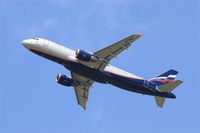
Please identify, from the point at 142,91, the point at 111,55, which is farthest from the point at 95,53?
the point at 142,91

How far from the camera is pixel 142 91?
112250 mm

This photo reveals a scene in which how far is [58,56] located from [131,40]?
13.1m

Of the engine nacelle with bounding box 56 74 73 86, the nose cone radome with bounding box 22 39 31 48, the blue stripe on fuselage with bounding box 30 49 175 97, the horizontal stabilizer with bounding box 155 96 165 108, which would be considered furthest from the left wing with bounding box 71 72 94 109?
the horizontal stabilizer with bounding box 155 96 165 108

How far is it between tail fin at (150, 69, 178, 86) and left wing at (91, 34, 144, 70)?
11.2 metres

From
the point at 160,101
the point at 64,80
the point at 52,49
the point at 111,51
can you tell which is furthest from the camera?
the point at 64,80

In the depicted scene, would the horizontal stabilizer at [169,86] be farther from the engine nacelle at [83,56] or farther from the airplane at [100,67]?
the engine nacelle at [83,56]

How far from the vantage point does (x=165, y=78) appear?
385 ft

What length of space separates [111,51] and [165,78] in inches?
578

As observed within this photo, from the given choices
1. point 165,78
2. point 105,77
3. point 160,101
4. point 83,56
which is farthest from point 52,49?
point 165,78

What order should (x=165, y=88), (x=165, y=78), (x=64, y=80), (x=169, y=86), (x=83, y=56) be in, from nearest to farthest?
1. (x=83, y=56)
2. (x=169, y=86)
3. (x=165, y=88)
4. (x=165, y=78)
5. (x=64, y=80)

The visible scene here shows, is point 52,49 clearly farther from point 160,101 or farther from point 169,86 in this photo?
point 160,101

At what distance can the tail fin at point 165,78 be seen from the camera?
380 feet

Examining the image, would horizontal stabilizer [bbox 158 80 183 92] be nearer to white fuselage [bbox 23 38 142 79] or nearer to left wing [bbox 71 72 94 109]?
white fuselage [bbox 23 38 142 79]

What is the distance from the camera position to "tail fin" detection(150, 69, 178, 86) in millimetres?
115919
